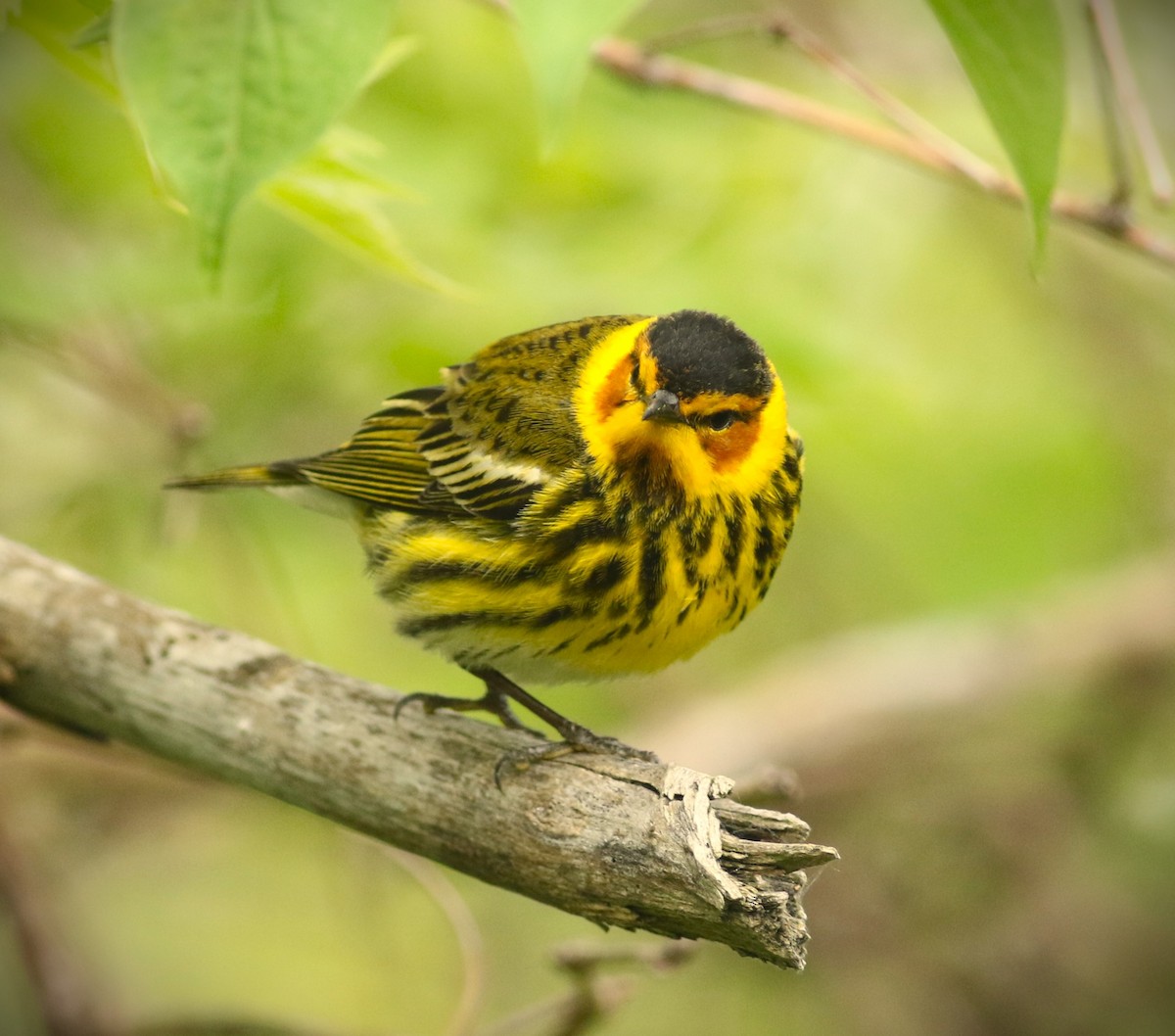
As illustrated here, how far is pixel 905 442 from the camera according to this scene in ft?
14.1

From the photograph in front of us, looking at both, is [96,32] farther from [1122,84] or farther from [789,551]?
[789,551]

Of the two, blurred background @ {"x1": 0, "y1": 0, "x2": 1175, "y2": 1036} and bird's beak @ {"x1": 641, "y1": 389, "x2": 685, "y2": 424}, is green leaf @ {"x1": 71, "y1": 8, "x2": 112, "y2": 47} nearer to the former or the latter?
blurred background @ {"x1": 0, "y1": 0, "x2": 1175, "y2": 1036}

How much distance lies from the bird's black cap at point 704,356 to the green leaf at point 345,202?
1.94ft

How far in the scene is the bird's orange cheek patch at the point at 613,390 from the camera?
10.2ft

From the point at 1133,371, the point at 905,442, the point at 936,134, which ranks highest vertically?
the point at 936,134

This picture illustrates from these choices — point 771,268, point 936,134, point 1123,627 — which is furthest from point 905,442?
point 1123,627

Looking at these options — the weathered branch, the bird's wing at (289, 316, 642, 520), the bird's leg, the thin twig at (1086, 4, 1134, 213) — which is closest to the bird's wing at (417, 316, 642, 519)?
the bird's wing at (289, 316, 642, 520)

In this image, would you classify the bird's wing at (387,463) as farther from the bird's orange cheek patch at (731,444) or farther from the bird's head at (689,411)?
the bird's orange cheek patch at (731,444)

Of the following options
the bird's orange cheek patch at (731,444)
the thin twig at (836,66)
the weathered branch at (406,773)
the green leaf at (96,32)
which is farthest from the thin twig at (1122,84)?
the green leaf at (96,32)

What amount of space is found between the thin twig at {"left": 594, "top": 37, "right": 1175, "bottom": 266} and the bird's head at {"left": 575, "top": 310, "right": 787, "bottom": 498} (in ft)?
2.77

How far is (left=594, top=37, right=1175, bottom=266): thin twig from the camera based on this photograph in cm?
343

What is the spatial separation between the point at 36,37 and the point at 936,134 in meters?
2.22

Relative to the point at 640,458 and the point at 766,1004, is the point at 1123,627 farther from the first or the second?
the point at 640,458

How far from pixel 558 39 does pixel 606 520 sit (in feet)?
5.02
